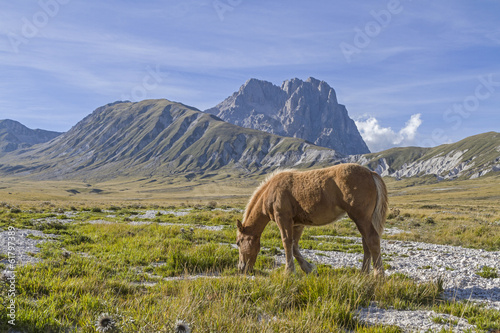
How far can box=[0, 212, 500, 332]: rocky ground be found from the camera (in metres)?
5.43

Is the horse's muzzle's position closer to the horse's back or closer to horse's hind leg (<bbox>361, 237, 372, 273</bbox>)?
the horse's back

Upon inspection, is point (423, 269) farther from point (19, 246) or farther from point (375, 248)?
Result: point (19, 246)

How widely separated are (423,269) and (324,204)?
198 inches

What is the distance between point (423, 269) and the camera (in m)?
10.4

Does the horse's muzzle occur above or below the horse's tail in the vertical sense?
below

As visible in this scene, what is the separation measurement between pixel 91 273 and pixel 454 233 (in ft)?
67.2

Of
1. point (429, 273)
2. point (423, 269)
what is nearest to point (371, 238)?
point (429, 273)

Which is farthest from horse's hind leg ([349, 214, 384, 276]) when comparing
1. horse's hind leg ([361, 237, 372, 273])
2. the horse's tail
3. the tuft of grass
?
the tuft of grass

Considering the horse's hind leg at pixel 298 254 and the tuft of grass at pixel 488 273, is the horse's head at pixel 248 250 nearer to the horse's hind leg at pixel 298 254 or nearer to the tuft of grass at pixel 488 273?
the horse's hind leg at pixel 298 254

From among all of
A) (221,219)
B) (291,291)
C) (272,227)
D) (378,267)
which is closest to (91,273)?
(291,291)

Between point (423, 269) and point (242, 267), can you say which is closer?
point (242, 267)

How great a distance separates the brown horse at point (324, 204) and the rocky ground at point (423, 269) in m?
1.92

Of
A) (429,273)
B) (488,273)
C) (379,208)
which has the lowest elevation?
(429,273)

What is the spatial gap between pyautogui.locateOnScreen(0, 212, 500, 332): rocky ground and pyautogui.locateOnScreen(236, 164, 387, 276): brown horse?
6.30ft
